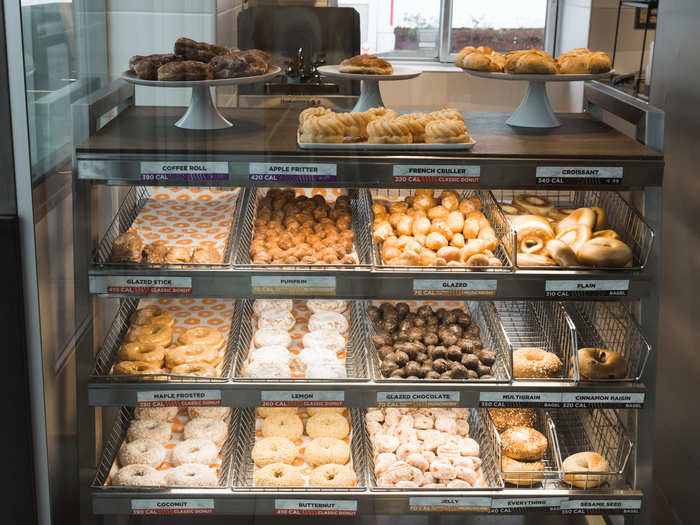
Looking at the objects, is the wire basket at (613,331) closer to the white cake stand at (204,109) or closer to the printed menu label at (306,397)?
the printed menu label at (306,397)

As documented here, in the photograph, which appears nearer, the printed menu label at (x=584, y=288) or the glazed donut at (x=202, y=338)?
the printed menu label at (x=584, y=288)

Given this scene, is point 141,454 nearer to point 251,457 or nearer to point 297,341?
point 251,457

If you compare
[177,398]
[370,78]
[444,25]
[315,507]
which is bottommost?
[315,507]

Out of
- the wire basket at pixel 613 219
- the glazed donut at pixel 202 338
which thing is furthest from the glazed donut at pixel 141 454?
the wire basket at pixel 613 219

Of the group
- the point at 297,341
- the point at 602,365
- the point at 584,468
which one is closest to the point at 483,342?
the point at 602,365

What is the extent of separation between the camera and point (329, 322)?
2.78 metres

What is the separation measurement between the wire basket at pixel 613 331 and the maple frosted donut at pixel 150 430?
138 cm

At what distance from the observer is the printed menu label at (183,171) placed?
2.22 metres

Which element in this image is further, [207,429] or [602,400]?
[207,429]

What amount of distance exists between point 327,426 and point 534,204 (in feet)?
3.44

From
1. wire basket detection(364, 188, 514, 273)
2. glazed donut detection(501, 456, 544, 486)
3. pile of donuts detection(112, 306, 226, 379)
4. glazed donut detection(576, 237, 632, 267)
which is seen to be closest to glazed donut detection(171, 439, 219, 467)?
pile of donuts detection(112, 306, 226, 379)

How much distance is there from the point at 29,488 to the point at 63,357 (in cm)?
40

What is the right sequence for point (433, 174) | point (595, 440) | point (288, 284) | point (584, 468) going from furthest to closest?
1. point (595, 440)
2. point (584, 468)
3. point (288, 284)
4. point (433, 174)

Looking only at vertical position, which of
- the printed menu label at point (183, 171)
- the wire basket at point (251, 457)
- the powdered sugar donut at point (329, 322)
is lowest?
the wire basket at point (251, 457)
